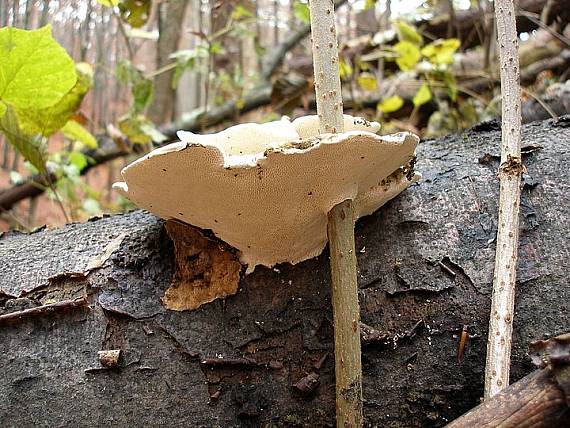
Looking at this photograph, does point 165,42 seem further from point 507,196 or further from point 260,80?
point 507,196

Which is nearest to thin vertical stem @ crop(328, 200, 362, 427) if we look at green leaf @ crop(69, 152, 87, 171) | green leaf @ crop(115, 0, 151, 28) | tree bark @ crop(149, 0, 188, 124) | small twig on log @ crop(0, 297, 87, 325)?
small twig on log @ crop(0, 297, 87, 325)

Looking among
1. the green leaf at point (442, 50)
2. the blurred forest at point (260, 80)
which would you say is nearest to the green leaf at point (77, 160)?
the blurred forest at point (260, 80)

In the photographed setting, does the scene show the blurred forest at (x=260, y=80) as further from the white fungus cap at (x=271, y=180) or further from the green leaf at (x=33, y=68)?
the white fungus cap at (x=271, y=180)

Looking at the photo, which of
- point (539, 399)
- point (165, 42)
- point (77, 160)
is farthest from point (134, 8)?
point (165, 42)

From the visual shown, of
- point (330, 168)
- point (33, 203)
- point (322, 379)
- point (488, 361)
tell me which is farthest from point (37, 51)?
point (33, 203)

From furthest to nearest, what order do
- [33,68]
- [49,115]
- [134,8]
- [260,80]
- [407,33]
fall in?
[260,80]
[407,33]
[134,8]
[49,115]
[33,68]

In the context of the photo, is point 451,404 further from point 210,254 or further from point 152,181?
point 152,181
